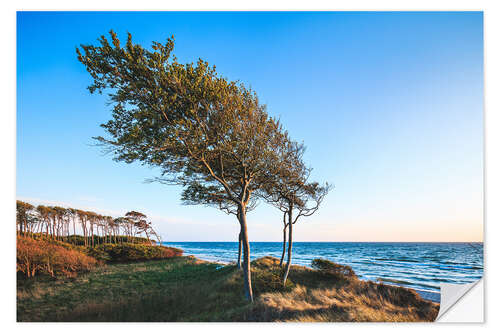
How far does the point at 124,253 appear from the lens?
1507 centimetres

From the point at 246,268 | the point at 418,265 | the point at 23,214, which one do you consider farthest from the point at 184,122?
the point at 418,265

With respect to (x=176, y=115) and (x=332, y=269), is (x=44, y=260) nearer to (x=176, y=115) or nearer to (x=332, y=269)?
(x=176, y=115)

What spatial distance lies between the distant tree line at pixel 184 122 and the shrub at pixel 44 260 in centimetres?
434

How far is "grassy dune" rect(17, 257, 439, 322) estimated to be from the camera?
4648 millimetres

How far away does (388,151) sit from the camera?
7.68 m

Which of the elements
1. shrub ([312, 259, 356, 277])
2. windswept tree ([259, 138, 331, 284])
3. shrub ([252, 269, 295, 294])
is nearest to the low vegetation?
shrub ([252, 269, 295, 294])

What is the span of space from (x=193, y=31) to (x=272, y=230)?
8842 millimetres

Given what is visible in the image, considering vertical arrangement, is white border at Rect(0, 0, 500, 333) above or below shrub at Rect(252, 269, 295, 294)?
above

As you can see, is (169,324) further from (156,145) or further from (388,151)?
(388,151)

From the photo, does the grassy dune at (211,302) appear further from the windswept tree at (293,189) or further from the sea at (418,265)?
the sea at (418,265)

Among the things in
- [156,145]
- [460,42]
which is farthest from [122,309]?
[460,42]

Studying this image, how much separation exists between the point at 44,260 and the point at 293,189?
27.8 feet

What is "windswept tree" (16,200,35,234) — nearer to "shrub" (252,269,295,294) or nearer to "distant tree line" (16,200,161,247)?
"distant tree line" (16,200,161,247)
